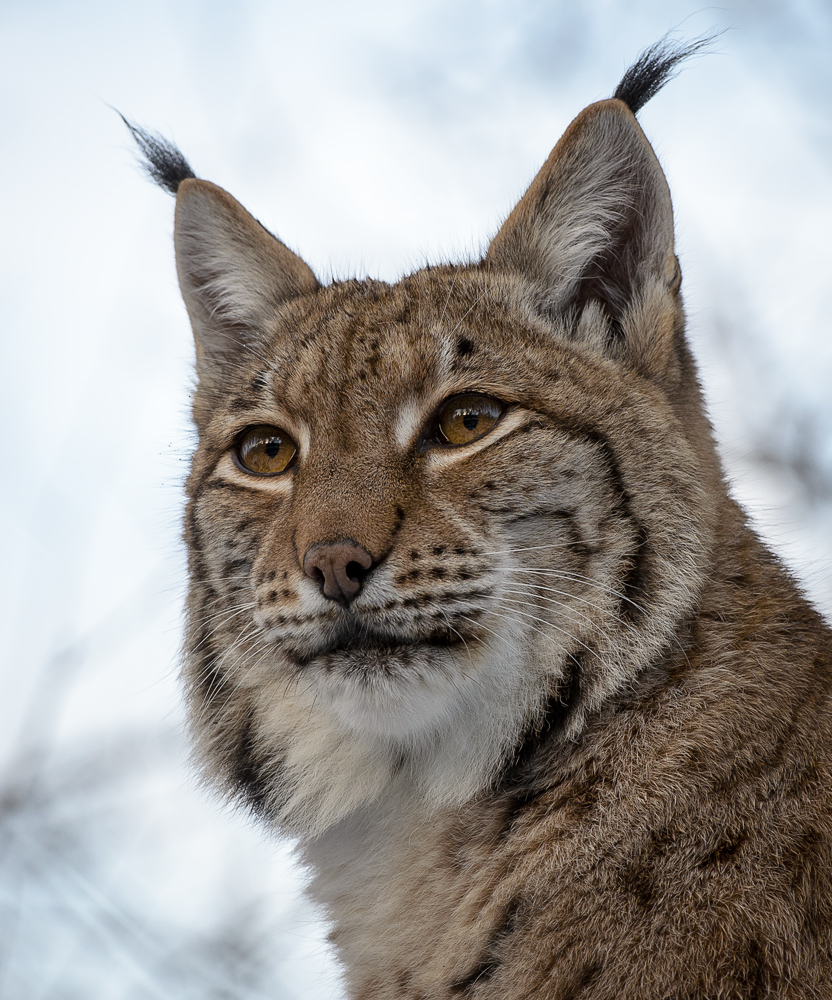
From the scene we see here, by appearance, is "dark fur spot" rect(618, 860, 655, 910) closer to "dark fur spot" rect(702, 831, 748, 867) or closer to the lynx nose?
"dark fur spot" rect(702, 831, 748, 867)

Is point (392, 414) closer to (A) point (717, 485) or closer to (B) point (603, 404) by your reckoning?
(B) point (603, 404)

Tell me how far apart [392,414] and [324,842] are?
1.90 meters

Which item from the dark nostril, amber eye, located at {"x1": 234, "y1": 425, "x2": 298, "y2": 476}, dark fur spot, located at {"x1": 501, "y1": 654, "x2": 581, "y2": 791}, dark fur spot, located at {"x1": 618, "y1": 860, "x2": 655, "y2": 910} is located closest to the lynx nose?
the dark nostril

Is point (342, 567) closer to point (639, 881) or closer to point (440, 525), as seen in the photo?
point (440, 525)

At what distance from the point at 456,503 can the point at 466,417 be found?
520mm

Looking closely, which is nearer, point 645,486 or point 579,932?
point 579,932

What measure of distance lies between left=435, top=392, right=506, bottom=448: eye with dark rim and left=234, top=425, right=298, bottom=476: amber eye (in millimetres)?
754

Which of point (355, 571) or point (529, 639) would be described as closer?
point (355, 571)

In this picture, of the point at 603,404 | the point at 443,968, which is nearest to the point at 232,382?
the point at 603,404

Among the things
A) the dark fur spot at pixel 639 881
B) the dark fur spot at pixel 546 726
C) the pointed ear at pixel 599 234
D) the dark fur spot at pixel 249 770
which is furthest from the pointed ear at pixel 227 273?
the dark fur spot at pixel 639 881

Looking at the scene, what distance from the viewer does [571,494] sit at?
4.21 m

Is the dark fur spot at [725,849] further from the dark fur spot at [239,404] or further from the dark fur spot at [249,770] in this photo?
the dark fur spot at [239,404]

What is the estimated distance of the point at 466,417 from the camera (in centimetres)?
450

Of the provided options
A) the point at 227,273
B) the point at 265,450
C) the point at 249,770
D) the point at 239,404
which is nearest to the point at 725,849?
the point at 249,770
